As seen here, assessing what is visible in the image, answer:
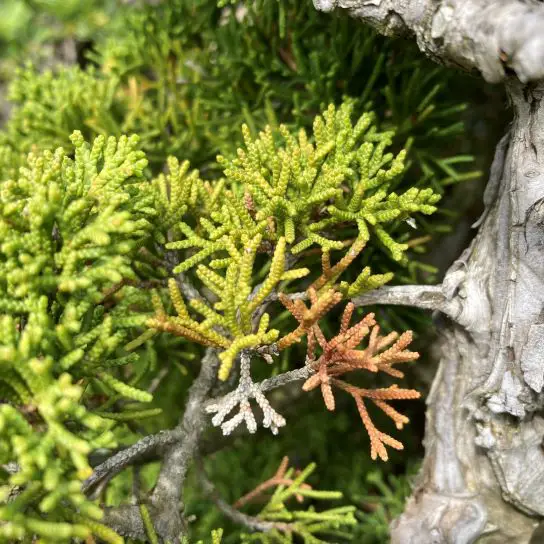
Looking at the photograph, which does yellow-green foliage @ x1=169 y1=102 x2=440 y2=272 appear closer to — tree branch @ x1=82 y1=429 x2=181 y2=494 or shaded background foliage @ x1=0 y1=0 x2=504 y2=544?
shaded background foliage @ x1=0 y1=0 x2=504 y2=544


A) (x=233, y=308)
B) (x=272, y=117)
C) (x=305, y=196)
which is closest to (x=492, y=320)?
(x=305, y=196)

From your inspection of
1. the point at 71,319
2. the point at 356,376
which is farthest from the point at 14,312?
the point at 356,376

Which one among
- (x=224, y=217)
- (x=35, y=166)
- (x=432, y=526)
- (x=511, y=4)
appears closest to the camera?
(x=511, y=4)

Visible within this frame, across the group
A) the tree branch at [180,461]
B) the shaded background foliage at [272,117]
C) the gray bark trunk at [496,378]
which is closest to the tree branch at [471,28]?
the gray bark trunk at [496,378]

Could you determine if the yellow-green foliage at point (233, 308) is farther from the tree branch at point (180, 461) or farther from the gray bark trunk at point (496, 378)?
the gray bark trunk at point (496, 378)

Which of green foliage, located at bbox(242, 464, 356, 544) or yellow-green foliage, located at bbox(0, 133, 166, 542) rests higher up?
yellow-green foliage, located at bbox(0, 133, 166, 542)

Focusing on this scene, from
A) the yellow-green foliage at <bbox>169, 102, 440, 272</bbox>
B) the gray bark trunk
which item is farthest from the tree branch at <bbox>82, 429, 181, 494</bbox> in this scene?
the gray bark trunk

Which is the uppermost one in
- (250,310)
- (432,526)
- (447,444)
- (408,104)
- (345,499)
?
(408,104)

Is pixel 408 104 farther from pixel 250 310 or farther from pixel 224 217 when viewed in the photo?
pixel 250 310
